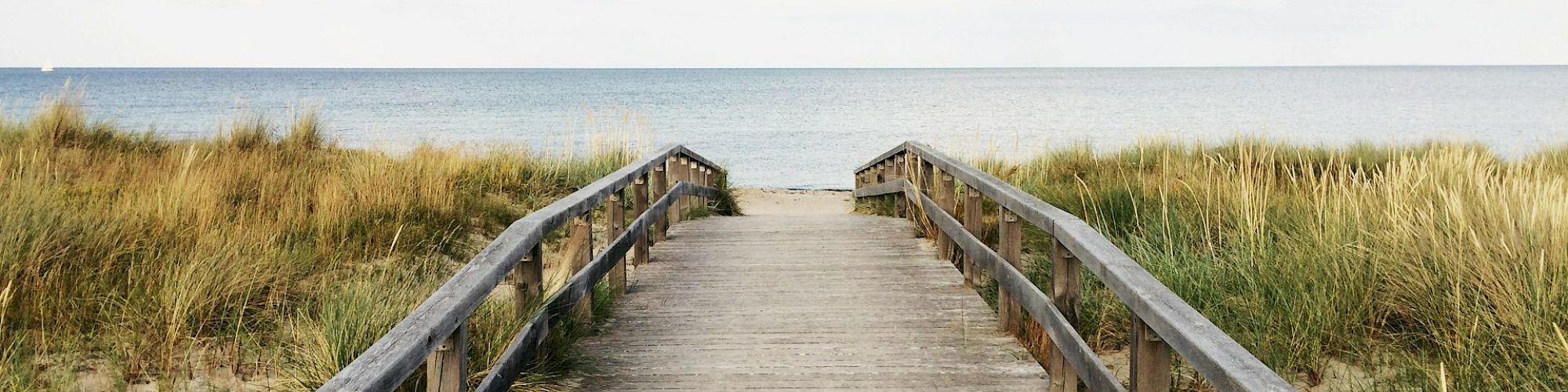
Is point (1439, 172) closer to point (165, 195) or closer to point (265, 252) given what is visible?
point (265, 252)

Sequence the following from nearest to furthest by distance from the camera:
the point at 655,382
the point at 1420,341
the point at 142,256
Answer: the point at 655,382 → the point at 1420,341 → the point at 142,256

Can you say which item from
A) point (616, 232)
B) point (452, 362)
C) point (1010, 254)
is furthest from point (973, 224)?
point (452, 362)

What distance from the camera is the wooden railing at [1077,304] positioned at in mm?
2445

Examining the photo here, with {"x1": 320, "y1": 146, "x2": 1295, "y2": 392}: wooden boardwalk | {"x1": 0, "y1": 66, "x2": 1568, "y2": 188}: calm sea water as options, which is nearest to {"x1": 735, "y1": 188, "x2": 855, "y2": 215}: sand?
{"x1": 0, "y1": 66, "x2": 1568, "y2": 188}: calm sea water

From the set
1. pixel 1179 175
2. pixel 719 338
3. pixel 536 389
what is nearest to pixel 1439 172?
pixel 1179 175

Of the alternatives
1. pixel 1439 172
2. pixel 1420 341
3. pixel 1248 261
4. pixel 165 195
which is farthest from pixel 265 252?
pixel 1439 172

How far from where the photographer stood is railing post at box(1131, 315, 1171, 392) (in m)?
3.04

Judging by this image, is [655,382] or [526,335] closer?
[526,335]

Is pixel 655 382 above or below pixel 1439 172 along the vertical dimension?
below

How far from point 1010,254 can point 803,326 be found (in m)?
1.01

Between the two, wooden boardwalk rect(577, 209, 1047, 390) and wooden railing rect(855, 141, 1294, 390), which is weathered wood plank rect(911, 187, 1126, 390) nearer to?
wooden railing rect(855, 141, 1294, 390)

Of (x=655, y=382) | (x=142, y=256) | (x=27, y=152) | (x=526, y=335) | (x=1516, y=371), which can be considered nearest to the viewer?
(x=1516, y=371)

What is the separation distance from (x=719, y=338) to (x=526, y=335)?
1.33m

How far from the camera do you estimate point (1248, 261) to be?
5.13 metres
